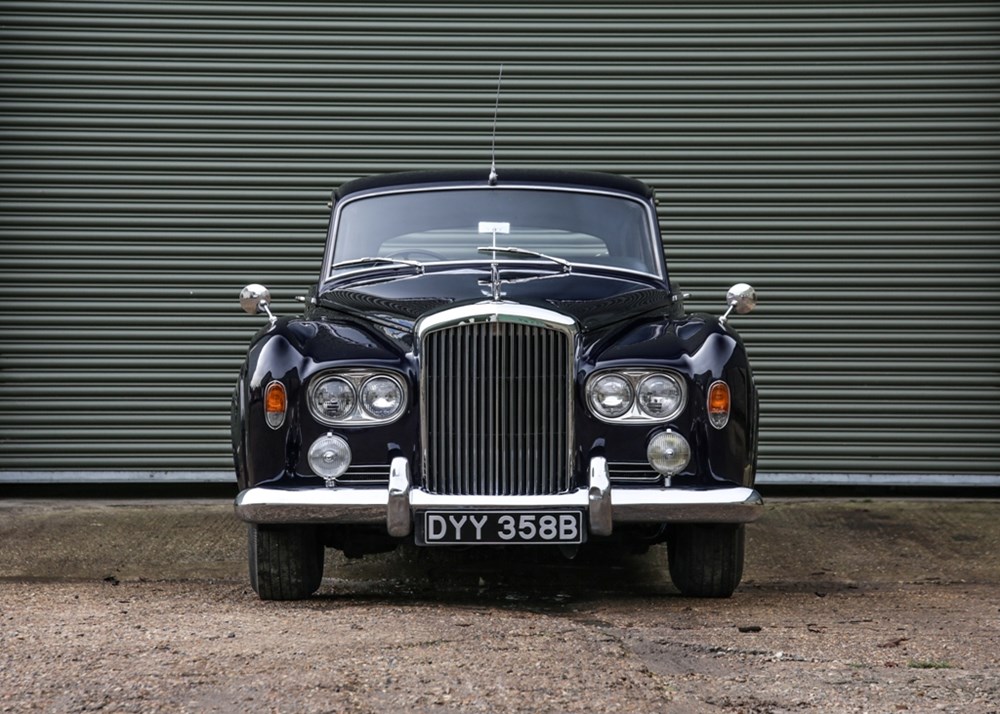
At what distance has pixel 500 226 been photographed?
6.16m

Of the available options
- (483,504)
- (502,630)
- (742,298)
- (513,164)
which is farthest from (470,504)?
(513,164)

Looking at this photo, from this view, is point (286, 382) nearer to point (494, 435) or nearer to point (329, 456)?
point (329, 456)

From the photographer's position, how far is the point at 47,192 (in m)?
8.73

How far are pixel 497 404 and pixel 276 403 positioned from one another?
2.69 feet

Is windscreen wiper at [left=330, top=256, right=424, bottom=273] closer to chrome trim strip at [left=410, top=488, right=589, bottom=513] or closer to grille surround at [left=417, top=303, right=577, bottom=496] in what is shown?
grille surround at [left=417, top=303, right=577, bottom=496]

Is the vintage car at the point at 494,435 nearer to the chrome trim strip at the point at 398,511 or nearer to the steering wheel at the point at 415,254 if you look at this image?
the chrome trim strip at the point at 398,511

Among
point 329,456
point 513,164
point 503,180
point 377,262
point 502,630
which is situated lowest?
point 502,630

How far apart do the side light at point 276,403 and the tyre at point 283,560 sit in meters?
0.42

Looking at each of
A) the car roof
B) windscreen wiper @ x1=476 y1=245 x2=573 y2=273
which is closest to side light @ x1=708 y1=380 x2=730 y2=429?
windscreen wiper @ x1=476 y1=245 x2=573 y2=273

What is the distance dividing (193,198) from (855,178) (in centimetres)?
431

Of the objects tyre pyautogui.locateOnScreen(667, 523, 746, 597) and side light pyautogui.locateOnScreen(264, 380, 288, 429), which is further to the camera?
tyre pyautogui.locateOnScreen(667, 523, 746, 597)

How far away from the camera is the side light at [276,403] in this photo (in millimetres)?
5000

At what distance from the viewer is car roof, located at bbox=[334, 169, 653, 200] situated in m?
6.37

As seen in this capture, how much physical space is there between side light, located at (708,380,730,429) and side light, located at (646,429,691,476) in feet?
0.46
